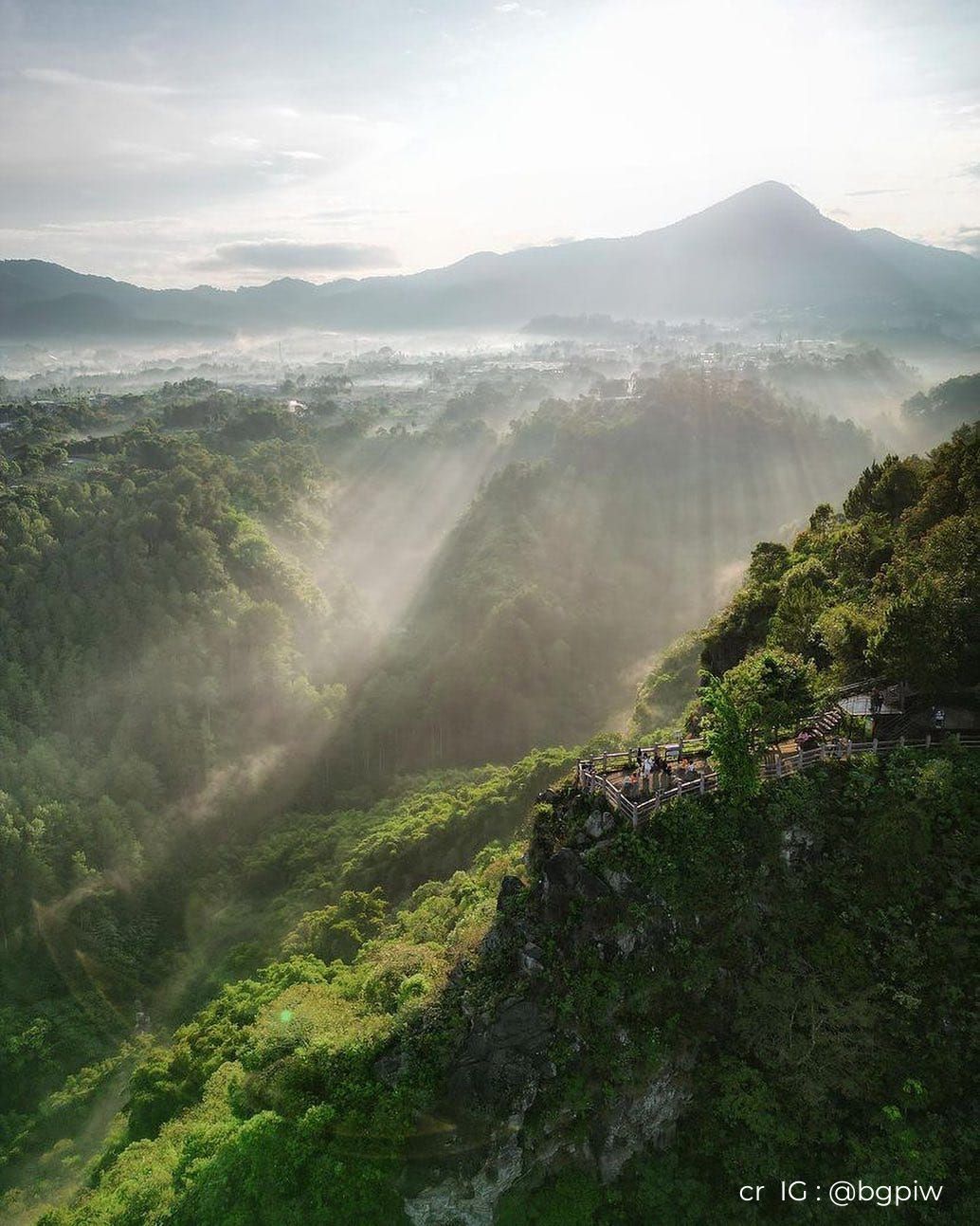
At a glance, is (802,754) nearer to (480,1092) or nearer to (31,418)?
(480,1092)

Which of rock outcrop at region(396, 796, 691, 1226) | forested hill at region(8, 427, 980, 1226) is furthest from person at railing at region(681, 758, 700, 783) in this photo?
rock outcrop at region(396, 796, 691, 1226)

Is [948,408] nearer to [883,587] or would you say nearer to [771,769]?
[883,587]

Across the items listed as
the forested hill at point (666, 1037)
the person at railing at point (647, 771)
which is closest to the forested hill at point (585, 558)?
the person at railing at point (647, 771)

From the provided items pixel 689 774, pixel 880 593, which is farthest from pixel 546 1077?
pixel 880 593

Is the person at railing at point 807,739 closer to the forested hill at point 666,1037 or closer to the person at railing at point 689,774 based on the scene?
the forested hill at point 666,1037

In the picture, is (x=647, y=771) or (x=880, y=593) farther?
(x=880, y=593)

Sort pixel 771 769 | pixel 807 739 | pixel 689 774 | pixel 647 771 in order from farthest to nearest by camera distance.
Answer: pixel 807 739 < pixel 647 771 < pixel 689 774 < pixel 771 769
